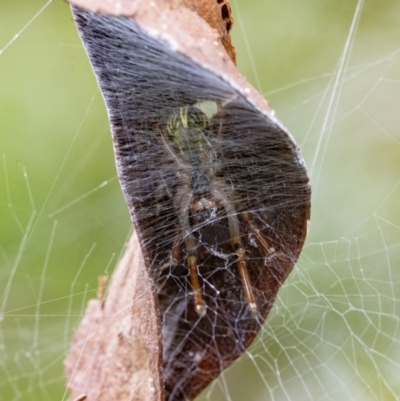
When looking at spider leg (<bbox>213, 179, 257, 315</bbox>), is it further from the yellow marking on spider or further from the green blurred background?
the green blurred background

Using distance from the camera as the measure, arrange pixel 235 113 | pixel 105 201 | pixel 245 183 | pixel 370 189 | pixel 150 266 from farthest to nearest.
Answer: pixel 105 201
pixel 370 189
pixel 245 183
pixel 150 266
pixel 235 113

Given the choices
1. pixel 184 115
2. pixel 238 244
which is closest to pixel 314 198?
pixel 238 244

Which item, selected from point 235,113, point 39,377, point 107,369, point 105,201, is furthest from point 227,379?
point 235,113

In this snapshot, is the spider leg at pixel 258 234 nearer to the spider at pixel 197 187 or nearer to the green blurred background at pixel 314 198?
the spider at pixel 197 187

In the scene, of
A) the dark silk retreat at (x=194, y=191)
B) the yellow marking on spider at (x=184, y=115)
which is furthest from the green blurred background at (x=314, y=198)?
the yellow marking on spider at (x=184, y=115)

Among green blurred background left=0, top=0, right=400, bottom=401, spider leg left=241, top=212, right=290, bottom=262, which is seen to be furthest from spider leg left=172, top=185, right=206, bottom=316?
green blurred background left=0, top=0, right=400, bottom=401

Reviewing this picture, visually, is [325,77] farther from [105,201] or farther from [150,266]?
[150,266]
